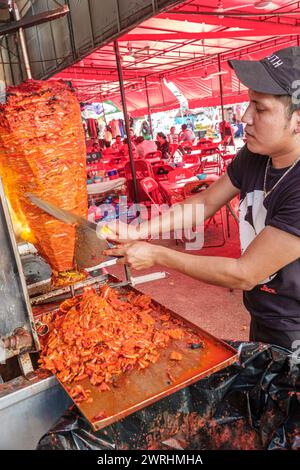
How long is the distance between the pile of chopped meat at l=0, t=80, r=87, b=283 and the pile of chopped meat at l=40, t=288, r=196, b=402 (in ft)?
0.99

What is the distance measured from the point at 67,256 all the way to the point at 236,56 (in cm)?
1405

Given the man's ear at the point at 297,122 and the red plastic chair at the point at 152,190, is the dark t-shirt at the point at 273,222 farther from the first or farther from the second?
the red plastic chair at the point at 152,190

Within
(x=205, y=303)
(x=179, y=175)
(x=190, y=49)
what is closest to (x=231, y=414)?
(x=205, y=303)

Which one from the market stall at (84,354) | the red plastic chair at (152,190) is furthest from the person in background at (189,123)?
the market stall at (84,354)

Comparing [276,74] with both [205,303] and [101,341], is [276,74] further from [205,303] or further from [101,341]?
[205,303]

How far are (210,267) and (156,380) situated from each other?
513 mm

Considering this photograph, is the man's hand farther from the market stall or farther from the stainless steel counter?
the stainless steel counter

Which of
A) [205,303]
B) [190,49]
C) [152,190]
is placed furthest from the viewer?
[190,49]

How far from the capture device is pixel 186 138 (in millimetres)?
15258

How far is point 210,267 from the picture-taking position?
1.52 m

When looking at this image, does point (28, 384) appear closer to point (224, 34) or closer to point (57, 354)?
point (57, 354)

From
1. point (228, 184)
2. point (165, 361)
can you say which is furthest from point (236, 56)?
point (165, 361)

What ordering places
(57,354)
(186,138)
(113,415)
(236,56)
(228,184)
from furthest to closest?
1. (186,138)
2. (236,56)
3. (228,184)
4. (57,354)
5. (113,415)

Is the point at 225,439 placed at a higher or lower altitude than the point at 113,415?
lower
